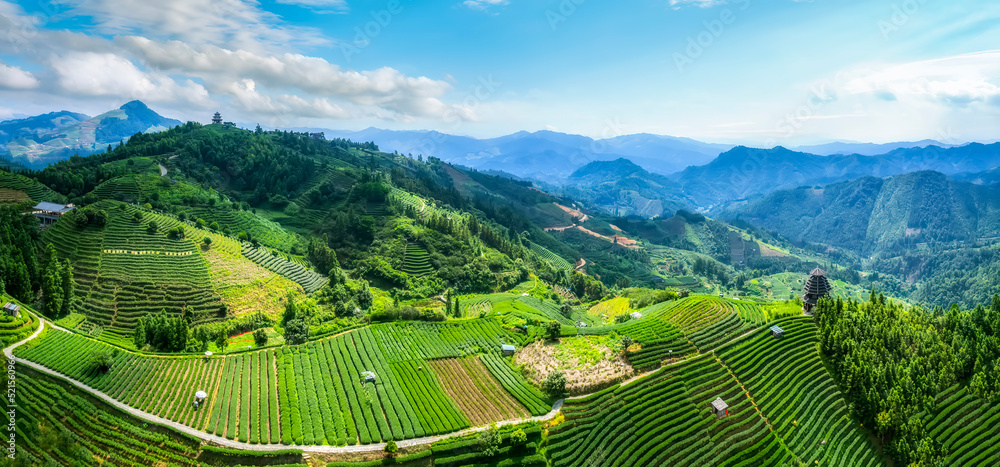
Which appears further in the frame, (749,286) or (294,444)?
(749,286)

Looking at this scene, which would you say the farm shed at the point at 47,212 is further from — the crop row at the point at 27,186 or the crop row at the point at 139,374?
the crop row at the point at 139,374

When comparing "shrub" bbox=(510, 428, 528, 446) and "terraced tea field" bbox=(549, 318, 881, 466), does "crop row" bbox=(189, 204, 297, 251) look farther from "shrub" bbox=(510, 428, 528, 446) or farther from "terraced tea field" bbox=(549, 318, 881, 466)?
"terraced tea field" bbox=(549, 318, 881, 466)

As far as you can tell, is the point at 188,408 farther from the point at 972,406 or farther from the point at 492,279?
the point at 972,406

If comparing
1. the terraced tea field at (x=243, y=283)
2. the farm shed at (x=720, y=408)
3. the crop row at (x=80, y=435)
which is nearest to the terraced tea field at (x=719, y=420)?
the farm shed at (x=720, y=408)

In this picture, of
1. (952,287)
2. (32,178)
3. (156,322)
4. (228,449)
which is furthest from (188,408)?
(952,287)

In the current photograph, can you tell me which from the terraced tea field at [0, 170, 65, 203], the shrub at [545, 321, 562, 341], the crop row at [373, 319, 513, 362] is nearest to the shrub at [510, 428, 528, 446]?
the crop row at [373, 319, 513, 362]
